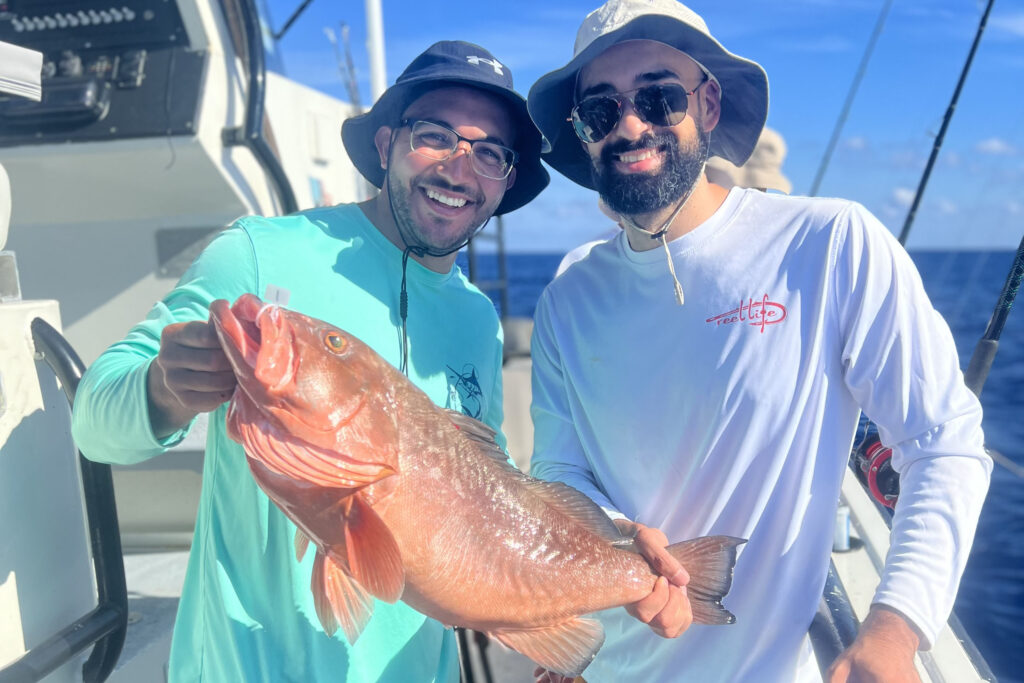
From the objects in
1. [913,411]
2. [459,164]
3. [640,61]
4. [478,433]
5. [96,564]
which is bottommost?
[96,564]

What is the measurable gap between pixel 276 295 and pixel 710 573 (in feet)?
4.78

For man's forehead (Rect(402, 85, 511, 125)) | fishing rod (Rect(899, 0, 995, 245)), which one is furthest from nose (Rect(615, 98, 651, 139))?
fishing rod (Rect(899, 0, 995, 245))

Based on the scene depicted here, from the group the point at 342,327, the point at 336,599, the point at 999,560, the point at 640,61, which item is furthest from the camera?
the point at 999,560

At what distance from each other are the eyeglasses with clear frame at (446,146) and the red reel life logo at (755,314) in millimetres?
918

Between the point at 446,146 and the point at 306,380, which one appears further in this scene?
the point at 446,146

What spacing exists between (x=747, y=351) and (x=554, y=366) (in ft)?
2.26

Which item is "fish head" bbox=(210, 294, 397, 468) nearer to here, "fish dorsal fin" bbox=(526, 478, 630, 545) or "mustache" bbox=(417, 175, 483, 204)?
"fish dorsal fin" bbox=(526, 478, 630, 545)

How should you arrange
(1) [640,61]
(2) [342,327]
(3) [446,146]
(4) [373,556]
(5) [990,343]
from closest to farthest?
(4) [373,556] < (2) [342,327] < (1) [640,61] < (3) [446,146] < (5) [990,343]


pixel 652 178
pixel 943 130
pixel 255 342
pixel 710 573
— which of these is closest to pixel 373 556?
pixel 255 342

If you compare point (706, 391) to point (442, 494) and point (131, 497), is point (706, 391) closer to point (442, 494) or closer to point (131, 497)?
point (442, 494)

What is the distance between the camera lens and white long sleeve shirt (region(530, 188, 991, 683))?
1.99 metres

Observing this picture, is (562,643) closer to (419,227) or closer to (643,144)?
(419,227)

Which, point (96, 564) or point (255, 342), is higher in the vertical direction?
point (255, 342)

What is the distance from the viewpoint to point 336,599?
1768 mm
